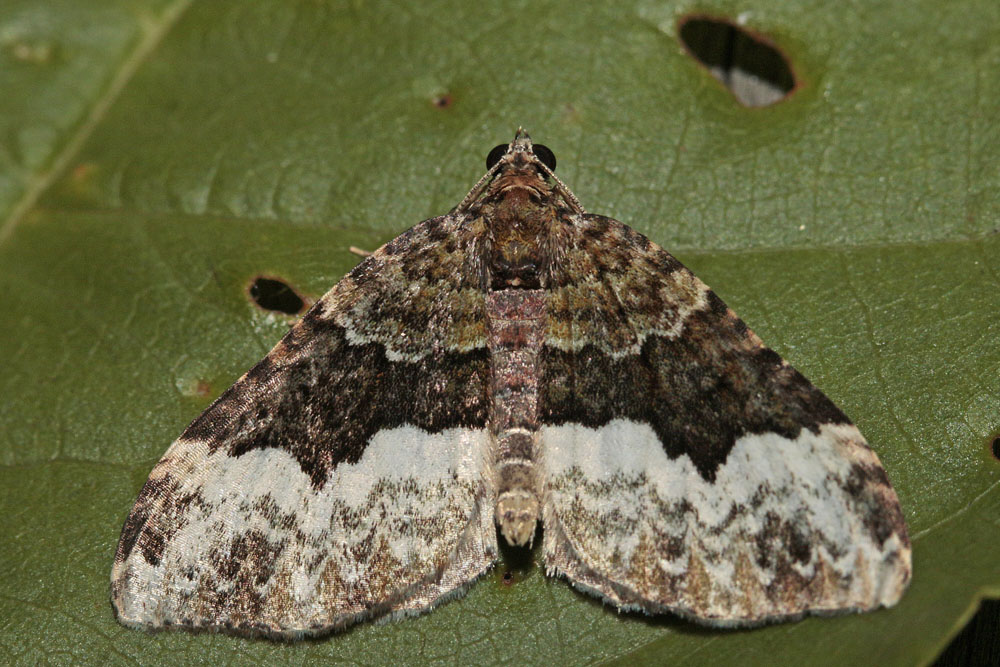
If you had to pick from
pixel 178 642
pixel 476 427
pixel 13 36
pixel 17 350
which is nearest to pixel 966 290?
pixel 476 427

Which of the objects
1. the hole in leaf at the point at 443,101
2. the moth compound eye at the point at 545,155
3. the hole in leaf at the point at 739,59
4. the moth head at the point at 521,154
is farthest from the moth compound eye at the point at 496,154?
the hole in leaf at the point at 739,59

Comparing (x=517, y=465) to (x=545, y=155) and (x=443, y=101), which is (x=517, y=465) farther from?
(x=443, y=101)

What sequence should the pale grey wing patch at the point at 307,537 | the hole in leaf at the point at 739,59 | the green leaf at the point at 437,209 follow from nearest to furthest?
the pale grey wing patch at the point at 307,537 → the green leaf at the point at 437,209 → the hole in leaf at the point at 739,59

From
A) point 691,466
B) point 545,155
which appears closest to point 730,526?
point 691,466

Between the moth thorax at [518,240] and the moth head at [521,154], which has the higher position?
the moth head at [521,154]

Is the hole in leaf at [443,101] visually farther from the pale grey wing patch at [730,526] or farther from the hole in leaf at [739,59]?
the pale grey wing patch at [730,526]

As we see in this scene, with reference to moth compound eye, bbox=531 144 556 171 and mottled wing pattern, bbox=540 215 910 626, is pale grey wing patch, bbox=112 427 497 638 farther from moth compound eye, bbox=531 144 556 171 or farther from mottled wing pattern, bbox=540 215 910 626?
moth compound eye, bbox=531 144 556 171
